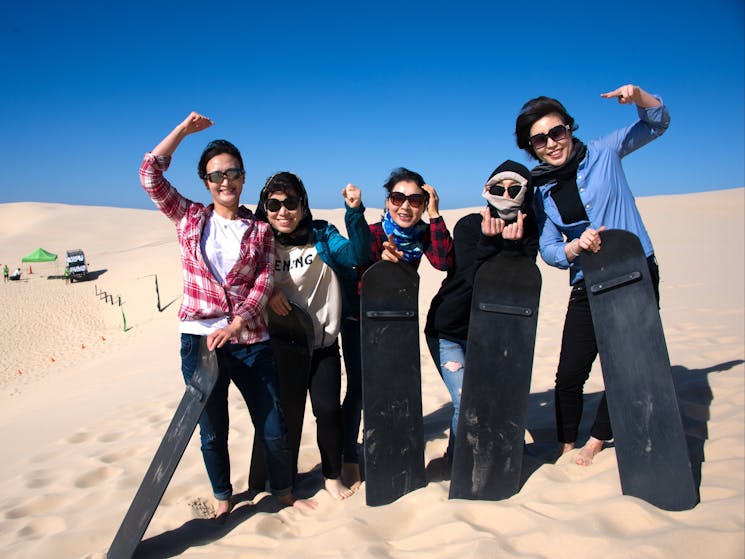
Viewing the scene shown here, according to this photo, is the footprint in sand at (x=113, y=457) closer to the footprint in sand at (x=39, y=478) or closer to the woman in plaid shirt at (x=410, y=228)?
the footprint in sand at (x=39, y=478)

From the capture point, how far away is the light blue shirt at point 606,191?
2867 millimetres

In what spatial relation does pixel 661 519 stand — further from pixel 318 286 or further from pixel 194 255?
pixel 194 255

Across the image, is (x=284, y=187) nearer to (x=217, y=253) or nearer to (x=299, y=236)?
(x=299, y=236)

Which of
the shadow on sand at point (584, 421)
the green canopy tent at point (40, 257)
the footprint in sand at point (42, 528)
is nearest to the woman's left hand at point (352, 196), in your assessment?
the shadow on sand at point (584, 421)

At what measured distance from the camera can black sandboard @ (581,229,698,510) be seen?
8.36 ft

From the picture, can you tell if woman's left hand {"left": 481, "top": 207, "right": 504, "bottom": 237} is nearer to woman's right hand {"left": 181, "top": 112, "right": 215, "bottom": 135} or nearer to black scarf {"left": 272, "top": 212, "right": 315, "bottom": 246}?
black scarf {"left": 272, "top": 212, "right": 315, "bottom": 246}

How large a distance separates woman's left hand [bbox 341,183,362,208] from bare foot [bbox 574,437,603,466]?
2.03 m

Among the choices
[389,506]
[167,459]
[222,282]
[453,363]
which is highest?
[222,282]

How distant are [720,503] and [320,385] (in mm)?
2131

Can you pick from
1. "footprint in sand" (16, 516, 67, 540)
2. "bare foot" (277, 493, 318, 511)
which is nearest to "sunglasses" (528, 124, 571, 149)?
"bare foot" (277, 493, 318, 511)

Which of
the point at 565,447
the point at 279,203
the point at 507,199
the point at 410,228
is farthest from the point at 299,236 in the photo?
the point at 565,447

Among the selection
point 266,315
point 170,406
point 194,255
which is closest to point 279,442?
point 266,315

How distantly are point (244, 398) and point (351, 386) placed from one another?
70 centimetres

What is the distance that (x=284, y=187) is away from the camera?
2906 mm
